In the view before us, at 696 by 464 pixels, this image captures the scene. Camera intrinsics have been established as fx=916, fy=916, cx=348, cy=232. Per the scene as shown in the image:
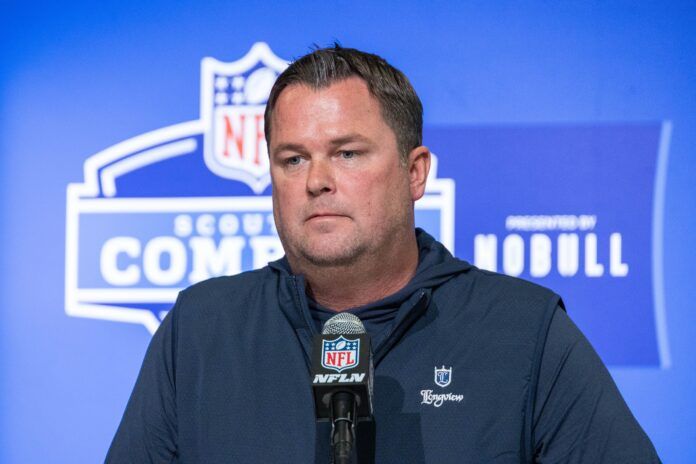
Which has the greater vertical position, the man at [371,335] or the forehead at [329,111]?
the forehead at [329,111]

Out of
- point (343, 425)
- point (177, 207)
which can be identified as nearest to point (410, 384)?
point (343, 425)

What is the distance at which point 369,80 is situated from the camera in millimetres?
1786

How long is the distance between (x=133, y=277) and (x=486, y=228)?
109 cm

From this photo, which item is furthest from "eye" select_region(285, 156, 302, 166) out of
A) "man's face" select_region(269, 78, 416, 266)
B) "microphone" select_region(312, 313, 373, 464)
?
"microphone" select_region(312, 313, 373, 464)

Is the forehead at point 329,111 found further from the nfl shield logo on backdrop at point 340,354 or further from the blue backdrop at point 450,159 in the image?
the blue backdrop at point 450,159

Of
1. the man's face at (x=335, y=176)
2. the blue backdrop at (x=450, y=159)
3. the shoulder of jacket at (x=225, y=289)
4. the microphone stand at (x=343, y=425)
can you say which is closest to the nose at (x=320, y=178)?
the man's face at (x=335, y=176)

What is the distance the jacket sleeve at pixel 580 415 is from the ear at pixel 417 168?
0.44 meters

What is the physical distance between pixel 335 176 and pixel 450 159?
3.75 ft

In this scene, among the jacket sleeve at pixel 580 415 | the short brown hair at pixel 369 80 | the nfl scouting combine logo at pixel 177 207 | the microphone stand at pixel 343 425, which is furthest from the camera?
the nfl scouting combine logo at pixel 177 207

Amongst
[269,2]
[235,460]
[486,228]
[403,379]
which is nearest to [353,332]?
[403,379]

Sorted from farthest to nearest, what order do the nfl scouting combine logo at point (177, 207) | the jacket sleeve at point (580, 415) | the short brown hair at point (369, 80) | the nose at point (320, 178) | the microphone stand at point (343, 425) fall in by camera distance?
the nfl scouting combine logo at point (177, 207) < the short brown hair at point (369, 80) < the nose at point (320, 178) < the jacket sleeve at point (580, 415) < the microphone stand at point (343, 425)

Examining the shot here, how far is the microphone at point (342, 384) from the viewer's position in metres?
1.11

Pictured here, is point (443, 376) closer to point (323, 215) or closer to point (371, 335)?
point (371, 335)

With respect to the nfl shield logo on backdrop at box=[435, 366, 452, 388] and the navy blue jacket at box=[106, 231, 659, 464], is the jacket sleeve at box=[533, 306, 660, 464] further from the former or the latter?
the nfl shield logo on backdrop at box=[435, 366, 452, 388]
